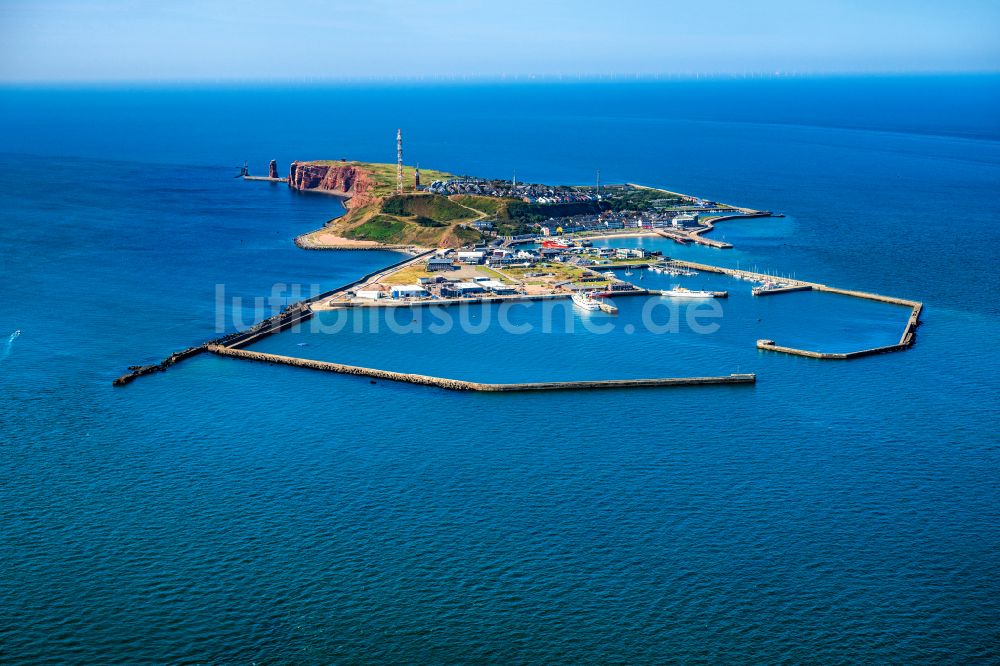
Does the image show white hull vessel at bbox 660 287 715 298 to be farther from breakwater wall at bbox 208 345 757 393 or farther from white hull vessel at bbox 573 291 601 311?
breakwater wall at bbox 208 345 757 393

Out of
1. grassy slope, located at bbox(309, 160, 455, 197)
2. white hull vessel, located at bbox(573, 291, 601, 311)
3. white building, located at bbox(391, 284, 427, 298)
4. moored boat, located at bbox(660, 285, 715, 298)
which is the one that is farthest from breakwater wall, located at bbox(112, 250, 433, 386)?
grassy slope, located at bbox(309, 160, 455, 197)

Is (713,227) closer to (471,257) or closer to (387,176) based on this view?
(471,257)

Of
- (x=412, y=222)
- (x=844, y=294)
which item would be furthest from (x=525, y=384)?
(x=412, y=222)

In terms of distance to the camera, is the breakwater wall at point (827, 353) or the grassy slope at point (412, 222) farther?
the grassy slope at point (412, 222)

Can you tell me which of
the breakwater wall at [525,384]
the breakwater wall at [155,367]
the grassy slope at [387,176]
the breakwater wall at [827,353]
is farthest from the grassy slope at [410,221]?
the breakwater wall at [827,353]

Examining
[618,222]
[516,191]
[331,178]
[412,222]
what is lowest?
[618,222]

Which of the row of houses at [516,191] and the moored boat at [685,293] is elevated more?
the row of houses at [516,191]

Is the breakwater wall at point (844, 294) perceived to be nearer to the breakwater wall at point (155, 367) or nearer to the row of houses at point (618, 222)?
the row of houses at point (618, 222)
